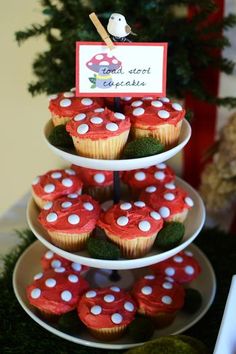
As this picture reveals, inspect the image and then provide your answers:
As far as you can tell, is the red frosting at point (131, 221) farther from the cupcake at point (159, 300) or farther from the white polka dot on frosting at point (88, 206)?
the cupcake at point (159, 300)

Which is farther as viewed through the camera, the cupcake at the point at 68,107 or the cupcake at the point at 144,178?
the cupcake at the point at 144,178

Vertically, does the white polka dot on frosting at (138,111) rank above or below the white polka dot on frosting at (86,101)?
below

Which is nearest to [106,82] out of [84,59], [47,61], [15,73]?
[84,59]

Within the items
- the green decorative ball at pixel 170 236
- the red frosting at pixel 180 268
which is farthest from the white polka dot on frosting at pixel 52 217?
the red frosting at pixel 180 268

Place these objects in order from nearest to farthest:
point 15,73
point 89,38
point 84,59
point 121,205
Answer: point 84,59, point 121,205, point 89,38, point 15,73

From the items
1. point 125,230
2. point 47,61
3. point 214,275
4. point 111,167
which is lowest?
point 214,275

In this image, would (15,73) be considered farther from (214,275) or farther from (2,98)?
(214,275)

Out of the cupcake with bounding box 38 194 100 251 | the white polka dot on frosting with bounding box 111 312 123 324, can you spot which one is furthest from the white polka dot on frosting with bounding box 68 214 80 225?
the white polka dot on frosting with bounding box 111 312 123 324
